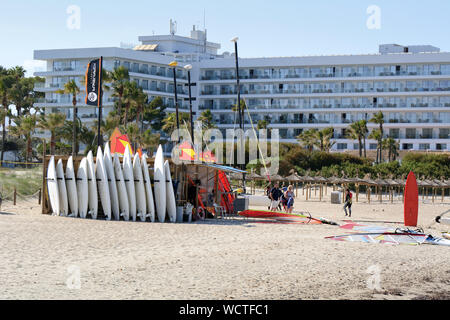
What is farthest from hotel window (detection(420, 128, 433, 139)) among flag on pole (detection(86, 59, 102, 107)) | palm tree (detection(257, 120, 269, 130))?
flag on pole (detection(86, 59, 102, 107))

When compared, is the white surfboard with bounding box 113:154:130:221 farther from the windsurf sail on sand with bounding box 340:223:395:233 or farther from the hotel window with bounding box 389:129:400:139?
the hotel window with bounding box 389:129:400:139

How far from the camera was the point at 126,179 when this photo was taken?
20.3 metres

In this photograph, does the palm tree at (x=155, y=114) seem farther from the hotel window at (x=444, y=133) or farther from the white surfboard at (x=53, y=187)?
the white surfboard at (x=53, y=187)

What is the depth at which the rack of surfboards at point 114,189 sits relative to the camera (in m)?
20.1

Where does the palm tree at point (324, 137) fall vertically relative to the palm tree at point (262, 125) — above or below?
below

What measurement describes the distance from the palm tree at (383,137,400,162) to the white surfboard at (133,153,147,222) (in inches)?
1844

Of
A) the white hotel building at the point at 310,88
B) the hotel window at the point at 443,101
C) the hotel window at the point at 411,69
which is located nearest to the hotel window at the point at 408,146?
the white hotel building at the point at 310,88

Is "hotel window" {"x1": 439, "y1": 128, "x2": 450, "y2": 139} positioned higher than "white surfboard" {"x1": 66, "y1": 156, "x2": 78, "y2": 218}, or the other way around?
"hotel window" {"x1": 439, "y1": 128, "x2": 450, "y2": 139}

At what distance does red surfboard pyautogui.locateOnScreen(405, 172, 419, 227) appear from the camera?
2012cm

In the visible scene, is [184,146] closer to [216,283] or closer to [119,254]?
[119,254]

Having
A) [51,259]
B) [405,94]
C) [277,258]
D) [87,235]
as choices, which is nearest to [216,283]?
[277,258]

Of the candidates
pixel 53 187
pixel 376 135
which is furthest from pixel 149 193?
pixel 376 135

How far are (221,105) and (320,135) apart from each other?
1440cm

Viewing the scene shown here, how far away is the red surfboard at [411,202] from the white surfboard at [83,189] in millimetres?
10488
